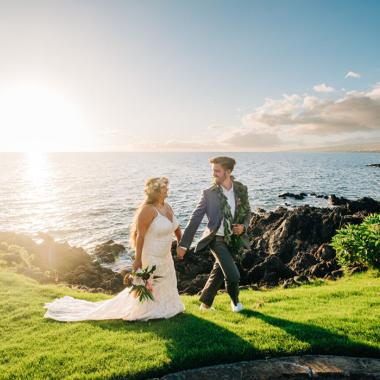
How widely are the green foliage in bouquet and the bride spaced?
7.40 meters

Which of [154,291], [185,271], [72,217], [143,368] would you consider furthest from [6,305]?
[72,217]

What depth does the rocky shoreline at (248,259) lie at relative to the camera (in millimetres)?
16359

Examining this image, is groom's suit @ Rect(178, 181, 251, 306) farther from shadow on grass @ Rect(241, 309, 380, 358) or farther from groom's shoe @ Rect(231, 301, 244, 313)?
shadow on grass @ Rect(241, 309, 380, 358)

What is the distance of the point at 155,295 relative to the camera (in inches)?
304

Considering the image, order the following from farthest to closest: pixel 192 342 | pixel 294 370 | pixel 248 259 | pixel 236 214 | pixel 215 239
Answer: pixel 248 259
pixel 236 214
pixel 215 239
pixel 192 342
pixel 294 370

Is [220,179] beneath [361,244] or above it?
above

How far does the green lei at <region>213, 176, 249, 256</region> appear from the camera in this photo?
7664 mm

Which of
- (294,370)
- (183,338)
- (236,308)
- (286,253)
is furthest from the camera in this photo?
(286,253)

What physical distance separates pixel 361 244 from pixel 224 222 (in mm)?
7106

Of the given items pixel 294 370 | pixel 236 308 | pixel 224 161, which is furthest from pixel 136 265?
pixel 294 370

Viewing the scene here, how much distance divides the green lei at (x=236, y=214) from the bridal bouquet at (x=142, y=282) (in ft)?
5.54

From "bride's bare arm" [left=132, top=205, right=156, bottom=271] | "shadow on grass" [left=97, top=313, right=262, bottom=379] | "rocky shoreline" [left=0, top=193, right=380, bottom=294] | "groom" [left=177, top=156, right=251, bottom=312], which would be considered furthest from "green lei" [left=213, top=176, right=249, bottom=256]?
"rocky shoreline" [left=0, top=193, right=380, bottom=294]

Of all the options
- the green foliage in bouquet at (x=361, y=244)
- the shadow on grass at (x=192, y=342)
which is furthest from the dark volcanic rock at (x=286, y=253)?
the shadow on grass at (x=192, y=342)

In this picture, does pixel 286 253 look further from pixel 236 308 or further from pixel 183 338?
pixel 183 338
